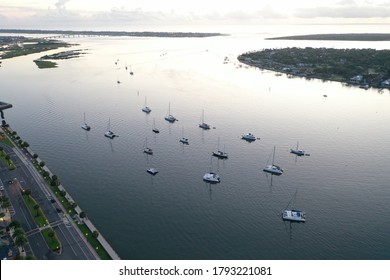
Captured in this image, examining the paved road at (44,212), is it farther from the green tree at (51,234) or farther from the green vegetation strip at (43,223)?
the green tree at (51,234)

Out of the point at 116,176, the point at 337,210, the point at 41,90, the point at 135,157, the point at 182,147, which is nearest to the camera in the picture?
the point at 337,210

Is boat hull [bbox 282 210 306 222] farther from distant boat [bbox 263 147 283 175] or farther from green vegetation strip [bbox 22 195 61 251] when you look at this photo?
green vegetation strip [bbox 22 195 61 251]

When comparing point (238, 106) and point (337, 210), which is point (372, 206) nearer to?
point (337, 210)

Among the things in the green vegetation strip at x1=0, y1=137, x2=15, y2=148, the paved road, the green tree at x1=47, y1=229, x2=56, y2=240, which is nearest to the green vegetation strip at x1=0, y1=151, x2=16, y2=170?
the paved road

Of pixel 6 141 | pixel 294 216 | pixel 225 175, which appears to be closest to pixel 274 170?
pixel 225 175

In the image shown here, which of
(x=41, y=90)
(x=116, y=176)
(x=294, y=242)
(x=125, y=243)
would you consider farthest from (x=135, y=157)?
(x=41, y=90)

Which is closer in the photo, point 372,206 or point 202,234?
point 202,234

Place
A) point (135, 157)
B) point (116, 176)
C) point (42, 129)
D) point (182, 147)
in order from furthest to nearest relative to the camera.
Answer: point (42, 129)
point (182, 147)
point (135, 157)
point (116, 176)
